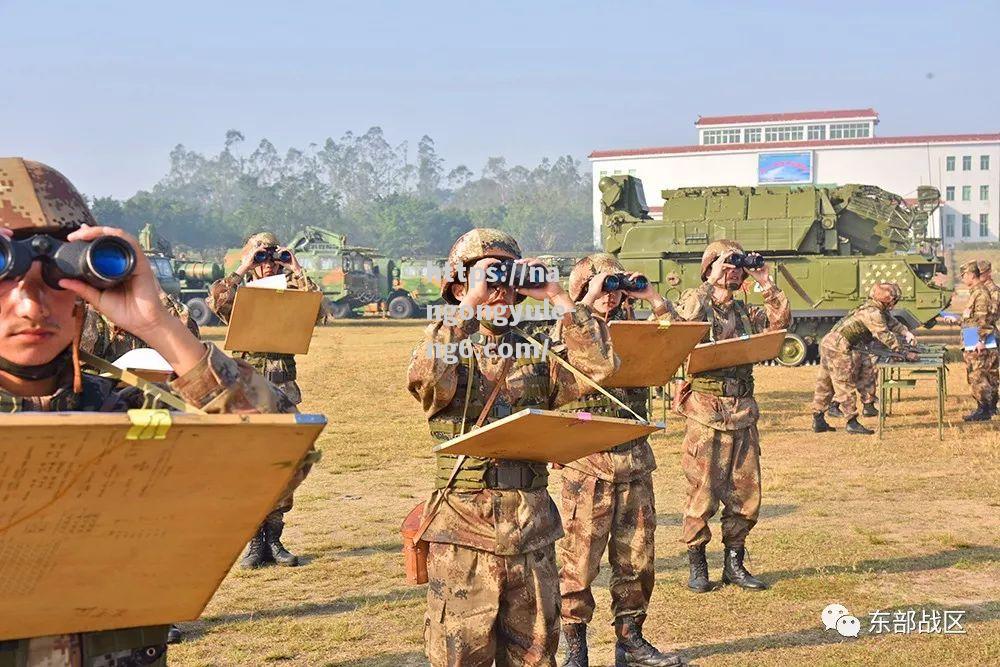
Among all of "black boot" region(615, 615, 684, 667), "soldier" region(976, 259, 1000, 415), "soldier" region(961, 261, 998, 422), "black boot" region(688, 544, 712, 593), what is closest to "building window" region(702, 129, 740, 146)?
"soldier" region(976, 259, 1000, 415)

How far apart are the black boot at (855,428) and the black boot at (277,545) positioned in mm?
9105

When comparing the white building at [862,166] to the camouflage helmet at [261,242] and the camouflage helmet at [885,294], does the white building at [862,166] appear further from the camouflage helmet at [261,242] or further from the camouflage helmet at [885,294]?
the camouflage helmet at [261,242]

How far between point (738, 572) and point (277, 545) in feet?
11.8

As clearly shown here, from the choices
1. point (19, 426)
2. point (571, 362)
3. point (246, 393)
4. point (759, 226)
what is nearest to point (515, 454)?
point (571, 362)

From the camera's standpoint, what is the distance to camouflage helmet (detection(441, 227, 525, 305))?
14.0ft

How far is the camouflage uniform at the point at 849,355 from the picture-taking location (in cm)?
1495

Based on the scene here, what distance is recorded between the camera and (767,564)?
851 centimetres

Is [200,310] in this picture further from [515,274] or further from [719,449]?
[515,274]

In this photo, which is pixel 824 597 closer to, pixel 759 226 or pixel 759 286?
pixel 759 286

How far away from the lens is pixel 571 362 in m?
4.72

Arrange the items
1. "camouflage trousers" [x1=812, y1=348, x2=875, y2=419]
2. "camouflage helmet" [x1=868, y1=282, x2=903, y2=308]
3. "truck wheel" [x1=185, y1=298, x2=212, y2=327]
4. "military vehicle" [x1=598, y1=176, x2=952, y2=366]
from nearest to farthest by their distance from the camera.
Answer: "camouflage helmet" [x1=868, y1=282, x2=903, y2=308] → "camouflage trousers" [x1=812, y1=348, x2=875, y2=419] → "military vehicle" [x1=598, y1=176, x2=952, y2=366] → "truck wheel" [x1=185, y1=298, x2=212, y2=327]

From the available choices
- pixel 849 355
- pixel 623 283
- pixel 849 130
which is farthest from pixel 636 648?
pixel 849 130

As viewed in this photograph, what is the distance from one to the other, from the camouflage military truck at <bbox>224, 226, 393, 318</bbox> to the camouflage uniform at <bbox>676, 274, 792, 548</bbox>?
3121 cm

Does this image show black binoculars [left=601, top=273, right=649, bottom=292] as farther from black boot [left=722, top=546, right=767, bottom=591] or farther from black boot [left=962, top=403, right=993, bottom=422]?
black boot [left=962, top=403, right=993, bottom=422]
